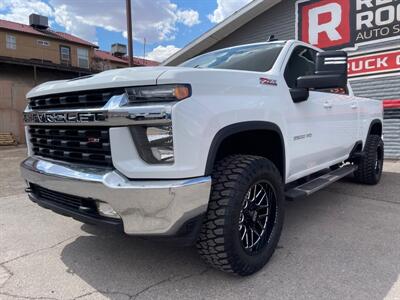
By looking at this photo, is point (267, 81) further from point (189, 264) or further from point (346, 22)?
point (346, 22)

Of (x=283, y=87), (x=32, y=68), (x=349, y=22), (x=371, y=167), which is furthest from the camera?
(x=32, y=68)

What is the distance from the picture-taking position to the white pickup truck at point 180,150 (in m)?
2.33

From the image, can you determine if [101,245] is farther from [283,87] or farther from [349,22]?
[349,22]

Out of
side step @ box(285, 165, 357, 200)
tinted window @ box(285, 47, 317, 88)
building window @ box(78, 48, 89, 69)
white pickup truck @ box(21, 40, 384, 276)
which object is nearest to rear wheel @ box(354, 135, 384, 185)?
side step @ box(285, 165, 357, 200)

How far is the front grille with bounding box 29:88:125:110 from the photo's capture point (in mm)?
2477

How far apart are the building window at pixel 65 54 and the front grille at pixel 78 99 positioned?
28932 millimetres

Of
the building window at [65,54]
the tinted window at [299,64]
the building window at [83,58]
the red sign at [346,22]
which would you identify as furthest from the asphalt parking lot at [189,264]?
the building window at [83,58]

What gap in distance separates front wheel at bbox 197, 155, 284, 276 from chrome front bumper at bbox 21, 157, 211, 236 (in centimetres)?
18

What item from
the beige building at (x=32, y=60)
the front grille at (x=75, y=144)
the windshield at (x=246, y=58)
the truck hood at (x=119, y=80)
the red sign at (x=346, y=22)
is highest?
the beige building at (x=32, y=60)

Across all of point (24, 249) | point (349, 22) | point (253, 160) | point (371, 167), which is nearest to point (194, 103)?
point (253, 160)

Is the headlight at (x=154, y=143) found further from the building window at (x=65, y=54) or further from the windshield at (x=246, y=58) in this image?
the building window at (x=65, y=54)

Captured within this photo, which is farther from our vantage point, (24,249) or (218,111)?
(24,249)

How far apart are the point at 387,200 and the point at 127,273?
3.73 meters

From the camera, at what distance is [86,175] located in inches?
98.4
